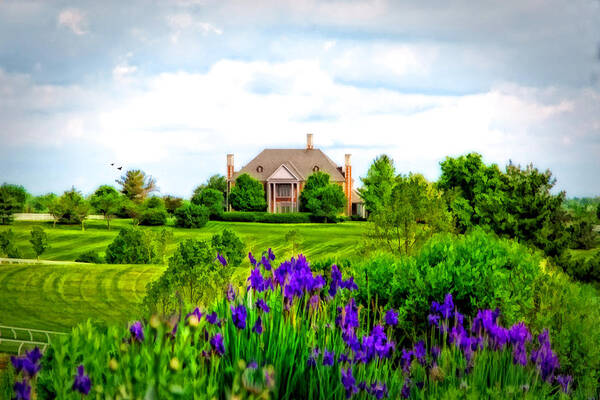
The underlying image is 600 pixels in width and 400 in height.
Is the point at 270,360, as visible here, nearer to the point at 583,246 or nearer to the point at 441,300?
the point at 441,300

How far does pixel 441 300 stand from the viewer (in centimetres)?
754

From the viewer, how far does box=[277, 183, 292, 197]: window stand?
53.3 meters

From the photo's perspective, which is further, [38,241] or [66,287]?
[38,241]

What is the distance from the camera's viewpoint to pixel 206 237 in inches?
1050

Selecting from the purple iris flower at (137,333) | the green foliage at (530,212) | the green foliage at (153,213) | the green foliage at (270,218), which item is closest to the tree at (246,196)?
the green foliage at (270,218)

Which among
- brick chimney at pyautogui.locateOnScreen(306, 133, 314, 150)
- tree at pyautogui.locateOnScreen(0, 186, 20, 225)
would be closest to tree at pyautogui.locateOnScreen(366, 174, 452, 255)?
tree at pyautogui.locateOnScreen(0, 186, 20, 225)

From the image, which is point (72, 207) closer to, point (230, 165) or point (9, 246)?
point (9, 246)

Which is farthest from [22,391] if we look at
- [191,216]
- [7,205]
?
[191,216]

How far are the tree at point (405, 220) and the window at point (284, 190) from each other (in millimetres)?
39166

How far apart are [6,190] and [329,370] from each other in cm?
2491

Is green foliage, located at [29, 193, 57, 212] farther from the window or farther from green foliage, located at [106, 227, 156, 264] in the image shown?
the window

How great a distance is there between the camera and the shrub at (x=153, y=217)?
2740 cm

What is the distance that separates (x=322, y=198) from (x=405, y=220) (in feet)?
92.4

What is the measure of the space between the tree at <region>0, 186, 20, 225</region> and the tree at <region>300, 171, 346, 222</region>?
19.9 meters
